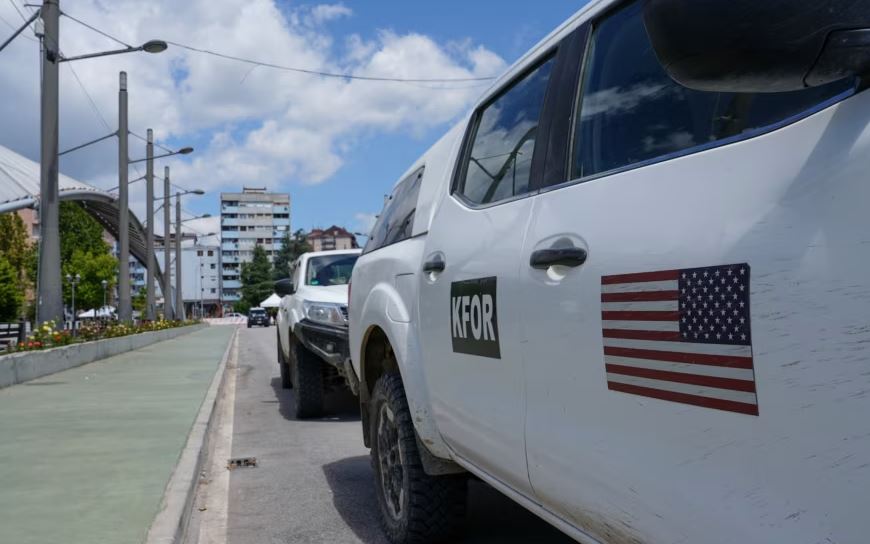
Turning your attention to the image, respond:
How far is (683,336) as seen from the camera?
71.0 inches

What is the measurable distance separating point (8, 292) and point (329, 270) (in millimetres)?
74373

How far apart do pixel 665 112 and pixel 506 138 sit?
3.66 feet

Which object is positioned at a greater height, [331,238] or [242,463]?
[331,238]

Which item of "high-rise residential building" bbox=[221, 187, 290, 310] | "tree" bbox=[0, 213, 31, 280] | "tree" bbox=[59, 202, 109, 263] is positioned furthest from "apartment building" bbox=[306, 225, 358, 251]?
"tree" bbox=[0, 213, 31, 280]

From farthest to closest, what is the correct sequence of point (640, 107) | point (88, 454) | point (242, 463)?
point (242, 463), point (88, 454), point (640, 107)

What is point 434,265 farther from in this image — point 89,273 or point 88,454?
point 89,273

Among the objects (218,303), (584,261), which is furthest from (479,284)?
(218,303)

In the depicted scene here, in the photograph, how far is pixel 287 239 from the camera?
465ft

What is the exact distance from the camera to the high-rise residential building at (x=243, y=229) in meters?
169

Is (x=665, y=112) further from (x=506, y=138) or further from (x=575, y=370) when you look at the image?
(x=506, y=138)

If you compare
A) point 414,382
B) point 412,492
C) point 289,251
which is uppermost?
point 289,251

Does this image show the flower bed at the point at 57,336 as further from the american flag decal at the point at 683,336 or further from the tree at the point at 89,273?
the tree at the point at 89,273

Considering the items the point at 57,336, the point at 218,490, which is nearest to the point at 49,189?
the point at 57,336

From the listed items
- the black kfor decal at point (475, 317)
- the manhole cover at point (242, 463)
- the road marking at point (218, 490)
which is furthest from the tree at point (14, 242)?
the black kfor decal at point (475, 317)
